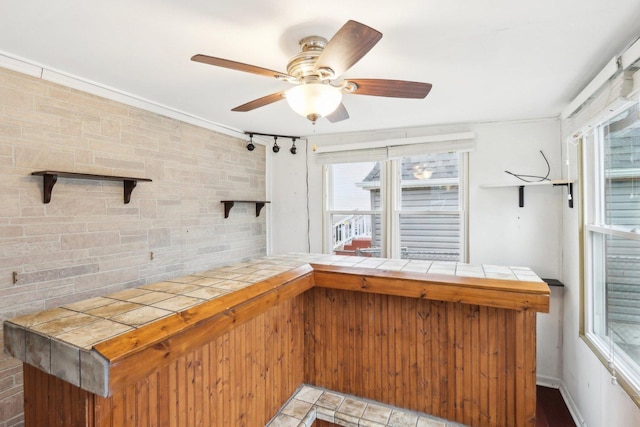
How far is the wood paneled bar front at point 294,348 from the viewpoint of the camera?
42.7 inches

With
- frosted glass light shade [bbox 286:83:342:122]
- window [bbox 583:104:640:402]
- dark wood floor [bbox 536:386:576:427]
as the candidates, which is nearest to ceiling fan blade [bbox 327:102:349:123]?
frosted glass light shade [bbox 286:83:342:122]

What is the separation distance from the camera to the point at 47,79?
1973 millimetres

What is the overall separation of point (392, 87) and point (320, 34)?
17.8 inches

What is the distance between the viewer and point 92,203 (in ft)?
7.27

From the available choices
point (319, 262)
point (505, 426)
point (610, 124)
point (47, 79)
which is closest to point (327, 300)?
point (319, 262)

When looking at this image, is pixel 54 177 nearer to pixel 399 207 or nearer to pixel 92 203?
pixel 92 203

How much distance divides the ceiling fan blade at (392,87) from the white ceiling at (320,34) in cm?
22

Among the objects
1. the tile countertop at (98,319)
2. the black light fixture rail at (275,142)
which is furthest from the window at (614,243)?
the black light fixture rail at (275,142)

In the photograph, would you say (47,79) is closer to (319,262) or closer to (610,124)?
(319,262)

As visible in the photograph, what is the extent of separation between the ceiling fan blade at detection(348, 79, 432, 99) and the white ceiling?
0.22 m

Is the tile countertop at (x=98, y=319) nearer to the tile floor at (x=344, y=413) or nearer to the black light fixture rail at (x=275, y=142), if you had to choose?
the tile floor at (x=344, y=413)

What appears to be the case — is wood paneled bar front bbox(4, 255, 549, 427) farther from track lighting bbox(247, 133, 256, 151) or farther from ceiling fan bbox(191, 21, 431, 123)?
track lighting bbox(247, 133, 256, 151)

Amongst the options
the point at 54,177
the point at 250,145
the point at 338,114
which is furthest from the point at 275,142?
the point at 54,177

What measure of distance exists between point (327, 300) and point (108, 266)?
162 cm
